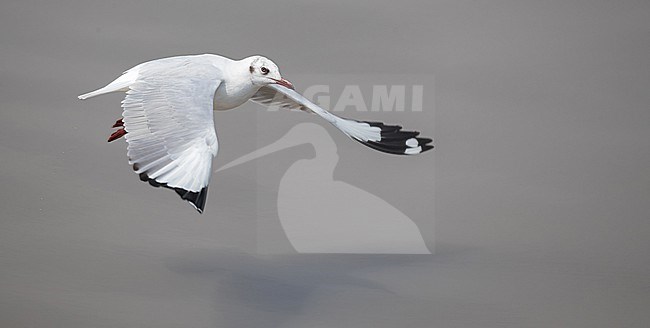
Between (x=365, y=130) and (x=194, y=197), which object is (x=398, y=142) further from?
(x=194, y=197)

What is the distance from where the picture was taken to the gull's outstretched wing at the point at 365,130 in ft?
7.28

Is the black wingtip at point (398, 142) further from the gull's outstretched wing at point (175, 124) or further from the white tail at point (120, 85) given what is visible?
the white tail at point (120, 85)

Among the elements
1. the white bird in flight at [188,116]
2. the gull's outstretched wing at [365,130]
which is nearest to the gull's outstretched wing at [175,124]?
the white bird in flight at [188,116]

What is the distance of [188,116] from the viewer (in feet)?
6.18

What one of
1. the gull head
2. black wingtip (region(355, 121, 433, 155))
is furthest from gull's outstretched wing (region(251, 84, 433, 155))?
the gull head

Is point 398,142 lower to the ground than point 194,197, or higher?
higher

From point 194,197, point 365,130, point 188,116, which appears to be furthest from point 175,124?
point 365,130

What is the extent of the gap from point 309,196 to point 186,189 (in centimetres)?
147

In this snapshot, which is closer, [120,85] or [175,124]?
[175,124]

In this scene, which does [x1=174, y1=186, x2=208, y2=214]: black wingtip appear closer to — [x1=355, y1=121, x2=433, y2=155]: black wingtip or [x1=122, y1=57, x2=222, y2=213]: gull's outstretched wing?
[x1=122, y1=57, x2=222, y2=213]: gull's outstretched wing

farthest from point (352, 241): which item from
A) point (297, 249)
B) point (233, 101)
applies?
point (233, 101)

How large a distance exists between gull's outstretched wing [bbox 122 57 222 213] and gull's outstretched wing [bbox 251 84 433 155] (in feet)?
0.79

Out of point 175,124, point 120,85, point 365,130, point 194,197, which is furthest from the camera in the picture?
point 365,130

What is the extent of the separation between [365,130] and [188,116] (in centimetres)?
52
